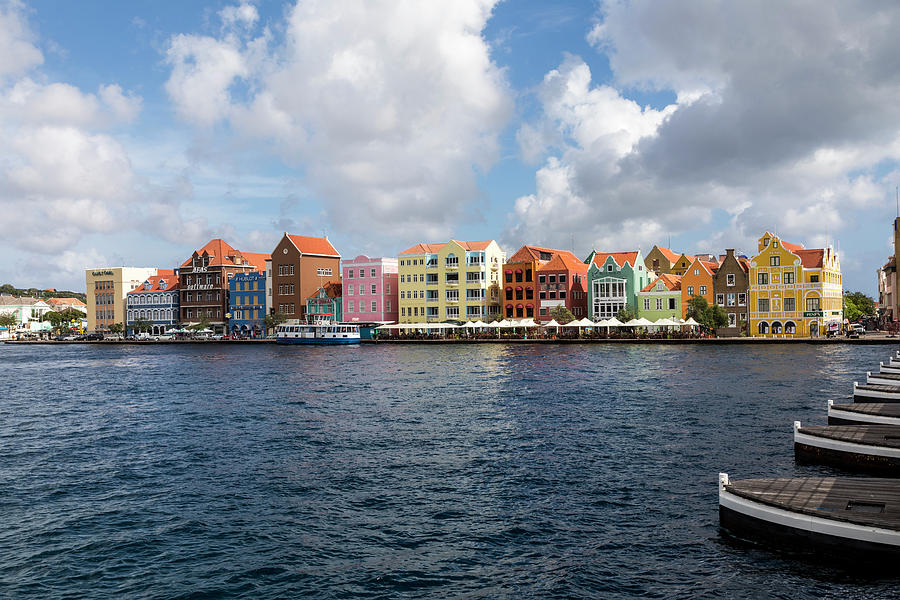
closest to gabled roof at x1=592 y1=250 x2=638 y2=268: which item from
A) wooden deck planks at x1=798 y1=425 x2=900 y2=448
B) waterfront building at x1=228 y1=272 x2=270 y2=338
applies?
waterfront building at x1=228 y1=272 x2=270 y2=338

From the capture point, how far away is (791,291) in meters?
100

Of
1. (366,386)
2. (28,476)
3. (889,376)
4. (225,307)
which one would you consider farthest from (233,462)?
(225,307)

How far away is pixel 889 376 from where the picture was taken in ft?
144

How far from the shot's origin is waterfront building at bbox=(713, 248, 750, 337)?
104m

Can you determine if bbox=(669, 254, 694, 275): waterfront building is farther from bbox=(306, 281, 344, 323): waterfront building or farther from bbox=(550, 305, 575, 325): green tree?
bbox=(306, 281, 344, 323): waterfront building

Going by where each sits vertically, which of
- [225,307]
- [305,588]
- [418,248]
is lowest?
[305,588]

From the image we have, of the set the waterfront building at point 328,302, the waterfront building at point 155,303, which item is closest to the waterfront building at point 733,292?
the waterfront building at point 328,302

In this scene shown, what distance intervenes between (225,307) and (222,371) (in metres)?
84.6

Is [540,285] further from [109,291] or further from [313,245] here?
[109,291]

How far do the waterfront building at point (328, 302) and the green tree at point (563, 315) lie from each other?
1779 inches

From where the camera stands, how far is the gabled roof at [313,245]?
461 feet

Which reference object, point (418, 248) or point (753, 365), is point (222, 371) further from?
point (418, 248)

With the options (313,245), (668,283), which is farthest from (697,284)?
(313,245)

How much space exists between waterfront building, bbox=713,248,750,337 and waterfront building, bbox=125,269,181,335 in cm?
11698
